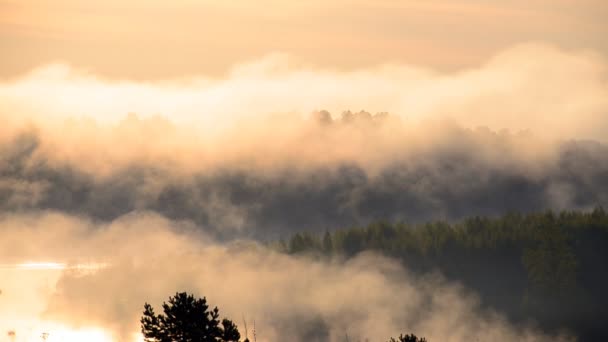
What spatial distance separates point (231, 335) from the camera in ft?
219

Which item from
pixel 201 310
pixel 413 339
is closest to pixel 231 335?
pixel 201 310

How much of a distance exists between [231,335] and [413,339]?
10411mm

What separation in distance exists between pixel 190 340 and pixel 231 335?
225cm

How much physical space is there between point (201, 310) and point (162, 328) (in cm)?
325

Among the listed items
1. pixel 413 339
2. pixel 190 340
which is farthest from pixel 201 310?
pixel 413 339

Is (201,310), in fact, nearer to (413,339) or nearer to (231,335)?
(231,335)

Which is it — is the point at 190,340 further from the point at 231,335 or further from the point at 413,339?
the point at 413,339

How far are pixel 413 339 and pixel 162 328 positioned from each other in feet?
45.1

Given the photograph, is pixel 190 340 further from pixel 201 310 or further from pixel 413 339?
pixel 413 339

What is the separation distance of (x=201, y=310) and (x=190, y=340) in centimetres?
177

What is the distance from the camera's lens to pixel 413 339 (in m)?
70.2

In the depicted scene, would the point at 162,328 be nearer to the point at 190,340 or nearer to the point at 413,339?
the point at 190,340

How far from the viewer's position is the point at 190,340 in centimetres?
6725

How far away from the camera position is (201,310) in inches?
2633
